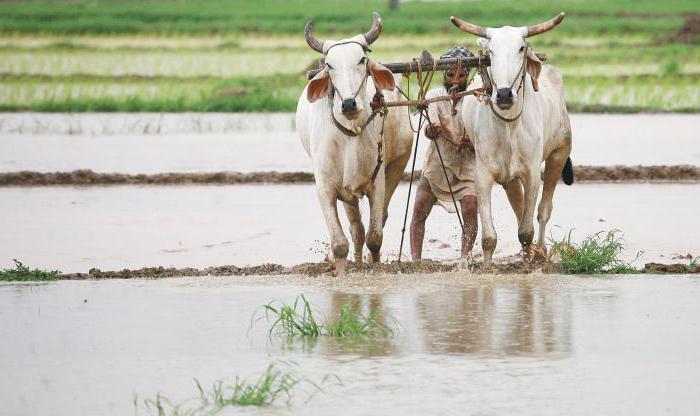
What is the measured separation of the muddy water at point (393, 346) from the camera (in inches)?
235

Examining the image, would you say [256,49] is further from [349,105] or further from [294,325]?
[294,325]

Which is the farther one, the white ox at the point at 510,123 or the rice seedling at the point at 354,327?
the white ox at the point at 510,123

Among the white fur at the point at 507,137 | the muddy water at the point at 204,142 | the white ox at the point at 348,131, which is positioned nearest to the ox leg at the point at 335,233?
the white ox at the point at 348,131

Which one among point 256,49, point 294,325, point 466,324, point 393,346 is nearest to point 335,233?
point 466,324

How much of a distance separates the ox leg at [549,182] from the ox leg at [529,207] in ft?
2.13

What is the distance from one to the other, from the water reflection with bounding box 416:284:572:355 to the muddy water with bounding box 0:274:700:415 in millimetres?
10

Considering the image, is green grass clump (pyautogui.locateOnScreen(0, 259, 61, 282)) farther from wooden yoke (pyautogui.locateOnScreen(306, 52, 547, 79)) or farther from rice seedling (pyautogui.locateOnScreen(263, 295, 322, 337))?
rice seedling (pyautogui.locateOnScreen(263, 295, 322, 337))

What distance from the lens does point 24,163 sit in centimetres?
1526

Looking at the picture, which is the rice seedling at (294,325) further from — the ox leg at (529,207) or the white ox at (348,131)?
the ox leg at (529,207)

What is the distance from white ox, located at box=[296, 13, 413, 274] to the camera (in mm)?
8742

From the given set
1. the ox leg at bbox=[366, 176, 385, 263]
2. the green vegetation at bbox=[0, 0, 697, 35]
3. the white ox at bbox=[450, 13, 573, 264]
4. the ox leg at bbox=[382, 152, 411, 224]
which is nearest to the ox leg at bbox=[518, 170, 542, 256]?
the white ox at bbox=[450, 13, 573, 264]

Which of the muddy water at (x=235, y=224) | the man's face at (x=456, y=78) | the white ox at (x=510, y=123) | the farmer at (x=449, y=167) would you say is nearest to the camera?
the white ox at (x=510, y=123)

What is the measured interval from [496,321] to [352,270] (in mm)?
1913

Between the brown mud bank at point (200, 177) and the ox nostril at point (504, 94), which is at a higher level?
the ox nostril at point (504, 94)
